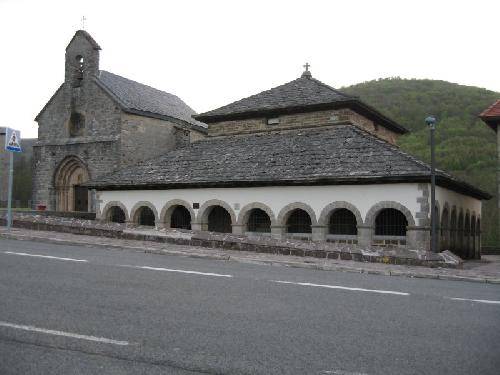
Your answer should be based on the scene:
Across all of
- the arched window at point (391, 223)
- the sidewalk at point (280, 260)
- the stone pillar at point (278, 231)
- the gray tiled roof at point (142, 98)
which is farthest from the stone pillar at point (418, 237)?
the gray tiled roof at point (142, 98)

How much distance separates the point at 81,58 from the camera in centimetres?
3038

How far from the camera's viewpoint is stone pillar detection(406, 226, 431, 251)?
703 inches

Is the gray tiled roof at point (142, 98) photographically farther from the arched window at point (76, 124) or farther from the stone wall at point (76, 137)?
the arched window at point (76, 124)

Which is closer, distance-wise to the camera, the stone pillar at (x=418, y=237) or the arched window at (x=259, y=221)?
the stone pillar at (x=418, y=237)

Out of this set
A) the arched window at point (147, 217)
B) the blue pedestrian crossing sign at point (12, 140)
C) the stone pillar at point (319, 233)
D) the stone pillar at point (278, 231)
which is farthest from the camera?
the arched window at point (147, 217)

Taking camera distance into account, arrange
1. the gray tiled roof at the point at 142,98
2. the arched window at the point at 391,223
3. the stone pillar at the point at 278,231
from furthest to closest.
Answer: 1. the gray tiled roof at the point at 142,98
2. the stone pillar at the point at 278,231
3. the arched window at the point at 391,223

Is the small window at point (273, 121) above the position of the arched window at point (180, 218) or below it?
above

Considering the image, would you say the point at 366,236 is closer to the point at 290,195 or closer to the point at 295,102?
the point at 290,195

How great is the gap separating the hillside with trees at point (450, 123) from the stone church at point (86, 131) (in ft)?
78.2

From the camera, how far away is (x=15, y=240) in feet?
47.6

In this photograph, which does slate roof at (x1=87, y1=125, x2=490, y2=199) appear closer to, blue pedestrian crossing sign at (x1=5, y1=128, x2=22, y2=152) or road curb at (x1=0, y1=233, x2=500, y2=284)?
road curb at (x1=0, y1=233, x2=500, y2=284)

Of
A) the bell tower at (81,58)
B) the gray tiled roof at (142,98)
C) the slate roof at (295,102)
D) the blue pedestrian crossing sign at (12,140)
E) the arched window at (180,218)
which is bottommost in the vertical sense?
the arched window at (180,218)

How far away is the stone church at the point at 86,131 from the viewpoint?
28688 mm

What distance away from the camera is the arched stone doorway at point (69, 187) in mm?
30094
